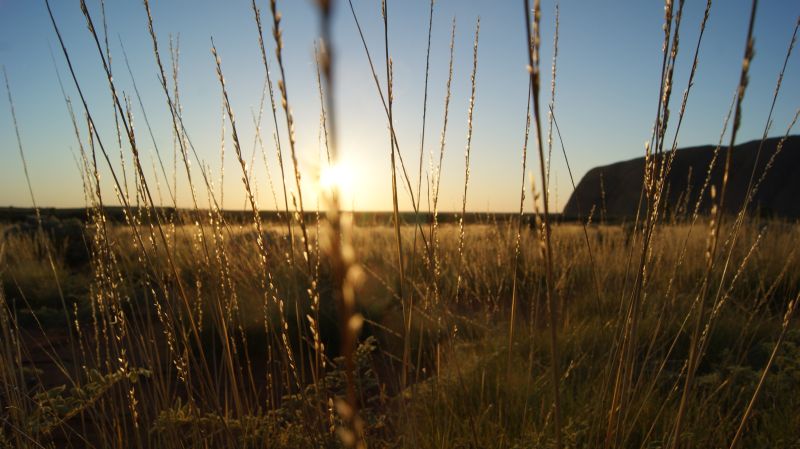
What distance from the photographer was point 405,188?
140 centimetres

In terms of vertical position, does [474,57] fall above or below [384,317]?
above

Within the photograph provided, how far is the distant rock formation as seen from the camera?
62.5ft

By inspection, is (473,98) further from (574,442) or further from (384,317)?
(384,317)

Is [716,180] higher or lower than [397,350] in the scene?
higher

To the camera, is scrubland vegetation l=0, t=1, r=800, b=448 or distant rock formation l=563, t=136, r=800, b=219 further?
distant rock formation l=563, t=136, r=800, b=219

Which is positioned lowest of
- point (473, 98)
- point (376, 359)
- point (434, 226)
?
point (376, 359)

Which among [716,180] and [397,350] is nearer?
[397,350]

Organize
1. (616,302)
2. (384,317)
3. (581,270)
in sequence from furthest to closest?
1. (581,270)
2. (384,317)
3. (616,302)

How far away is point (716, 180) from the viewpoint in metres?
22.3

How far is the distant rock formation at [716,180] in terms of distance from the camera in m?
19.1

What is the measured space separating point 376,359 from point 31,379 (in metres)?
1.99

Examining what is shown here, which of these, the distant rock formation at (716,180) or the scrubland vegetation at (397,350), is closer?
the scrubland vegetation at (397,350)

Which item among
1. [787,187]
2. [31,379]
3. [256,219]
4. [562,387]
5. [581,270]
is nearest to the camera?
[256,219]

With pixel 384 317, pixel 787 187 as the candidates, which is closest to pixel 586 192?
Answer: pixel 787 187
